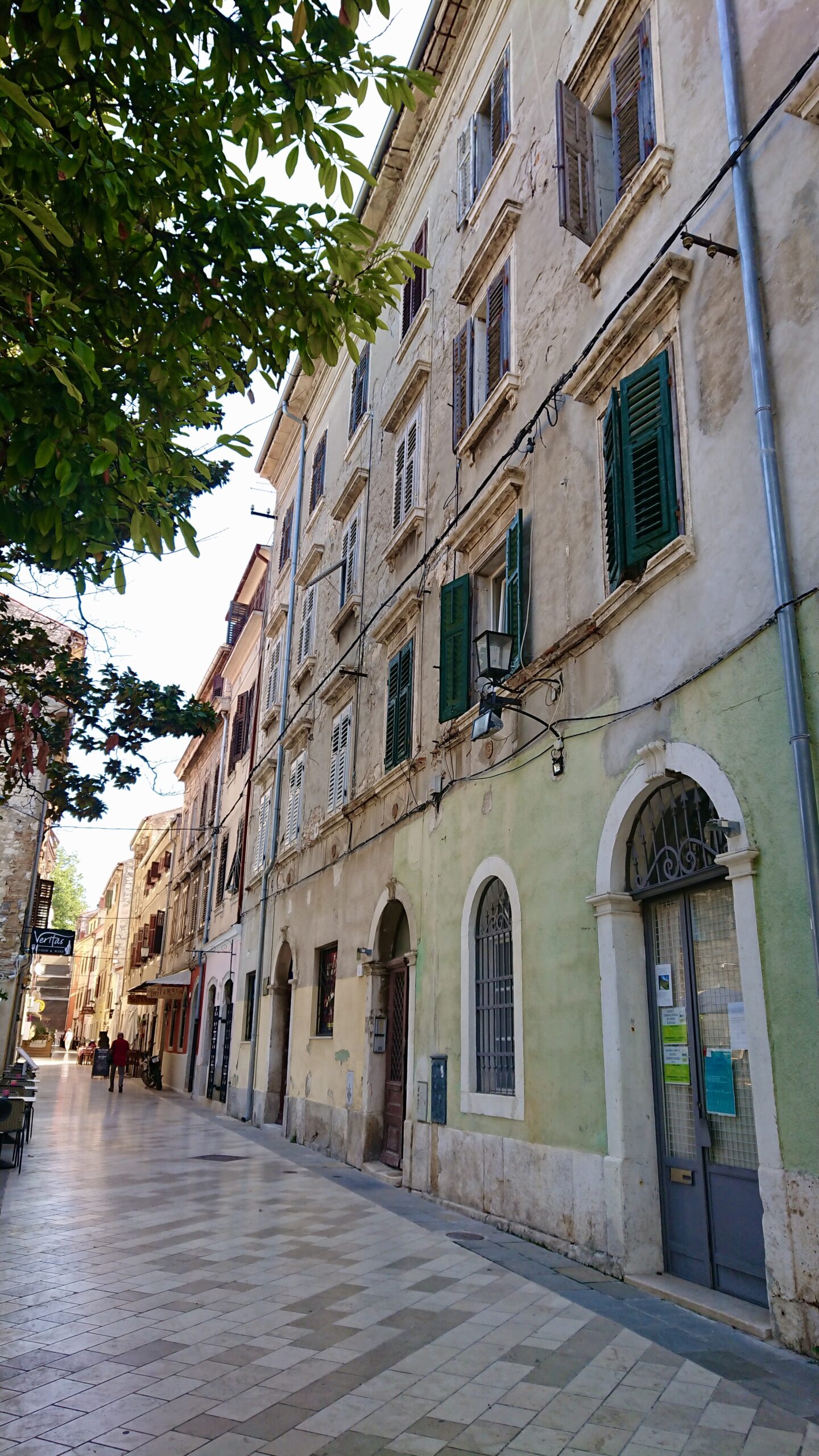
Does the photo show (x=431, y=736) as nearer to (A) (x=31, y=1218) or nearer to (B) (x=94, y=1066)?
(A) (x=31, y=1218)

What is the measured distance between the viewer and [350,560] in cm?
1636

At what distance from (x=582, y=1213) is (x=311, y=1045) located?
888 centimetres

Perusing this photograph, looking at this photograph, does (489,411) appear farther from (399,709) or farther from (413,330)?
(413,330)

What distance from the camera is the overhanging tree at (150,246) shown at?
3922 millimetres

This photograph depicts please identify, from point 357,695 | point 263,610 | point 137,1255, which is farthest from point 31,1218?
point 263,610

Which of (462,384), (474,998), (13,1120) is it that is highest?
(462,384)

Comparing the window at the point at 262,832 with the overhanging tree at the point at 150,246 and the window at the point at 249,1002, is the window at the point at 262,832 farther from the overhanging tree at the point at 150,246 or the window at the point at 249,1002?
the overhanging tree at the point at 150,246

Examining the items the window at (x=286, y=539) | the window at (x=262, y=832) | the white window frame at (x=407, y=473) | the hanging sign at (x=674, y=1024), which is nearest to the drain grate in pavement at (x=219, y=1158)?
the window at (x=262, y=832)

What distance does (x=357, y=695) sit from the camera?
14.8 meters

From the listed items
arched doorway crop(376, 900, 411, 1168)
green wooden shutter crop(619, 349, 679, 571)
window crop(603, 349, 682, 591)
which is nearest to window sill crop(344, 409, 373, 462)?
arched doorway crop(376, 900, 411, 1168)

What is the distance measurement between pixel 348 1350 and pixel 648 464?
5720mm

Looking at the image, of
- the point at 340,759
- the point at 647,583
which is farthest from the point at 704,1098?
the point at 340,759

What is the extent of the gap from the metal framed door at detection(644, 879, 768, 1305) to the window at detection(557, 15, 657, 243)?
18.9 ft

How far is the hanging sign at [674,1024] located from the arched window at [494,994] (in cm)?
211
